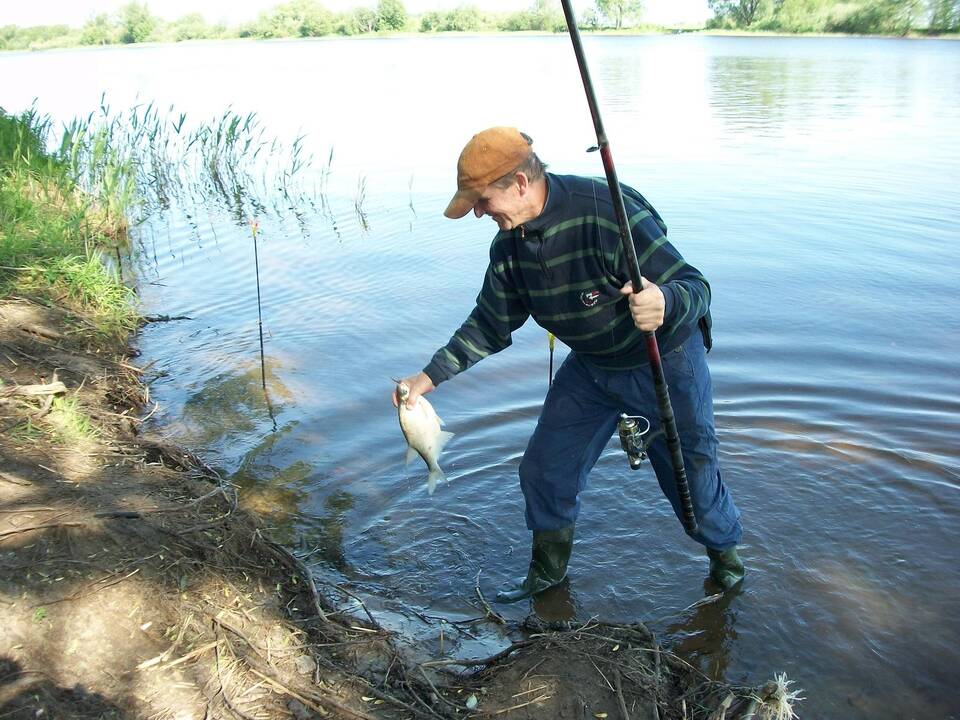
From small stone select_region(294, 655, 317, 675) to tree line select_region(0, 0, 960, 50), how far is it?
157 ft

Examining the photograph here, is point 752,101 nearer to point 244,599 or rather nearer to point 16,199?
point 16,199

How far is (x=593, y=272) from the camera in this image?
11.7ft

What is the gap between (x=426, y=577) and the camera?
4.71 meters

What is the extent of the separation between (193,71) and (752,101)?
77.5ft

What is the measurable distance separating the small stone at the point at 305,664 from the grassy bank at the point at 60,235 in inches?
189

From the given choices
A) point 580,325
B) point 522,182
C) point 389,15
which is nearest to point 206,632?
point 580,325

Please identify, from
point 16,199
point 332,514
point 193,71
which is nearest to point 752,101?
point 16,199

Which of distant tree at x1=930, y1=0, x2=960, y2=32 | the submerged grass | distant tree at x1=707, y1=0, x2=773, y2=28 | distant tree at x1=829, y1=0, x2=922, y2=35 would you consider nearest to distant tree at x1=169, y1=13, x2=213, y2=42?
distant tree at x1=707, y1=0, x2=773, y2=28

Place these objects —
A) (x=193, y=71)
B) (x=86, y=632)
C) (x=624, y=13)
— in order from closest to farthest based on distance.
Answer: (x=86, y=632)
(x=193, y=71)
(x=624, y=13)

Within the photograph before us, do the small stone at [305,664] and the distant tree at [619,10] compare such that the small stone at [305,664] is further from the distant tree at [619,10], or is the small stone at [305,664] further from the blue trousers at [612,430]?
the distant tree at [619,10]

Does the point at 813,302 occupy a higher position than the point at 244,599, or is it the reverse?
the point at 244,599

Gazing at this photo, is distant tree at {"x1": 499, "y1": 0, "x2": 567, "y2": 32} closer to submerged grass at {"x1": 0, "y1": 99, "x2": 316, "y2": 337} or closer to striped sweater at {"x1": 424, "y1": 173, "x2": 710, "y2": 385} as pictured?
submerged grass at {"x1": 0, "y1": 99, "x2": 316, "y2": 337}

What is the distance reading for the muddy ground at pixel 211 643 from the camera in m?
3.08

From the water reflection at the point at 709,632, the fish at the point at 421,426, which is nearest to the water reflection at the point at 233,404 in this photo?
the fish at the point at 421,426
